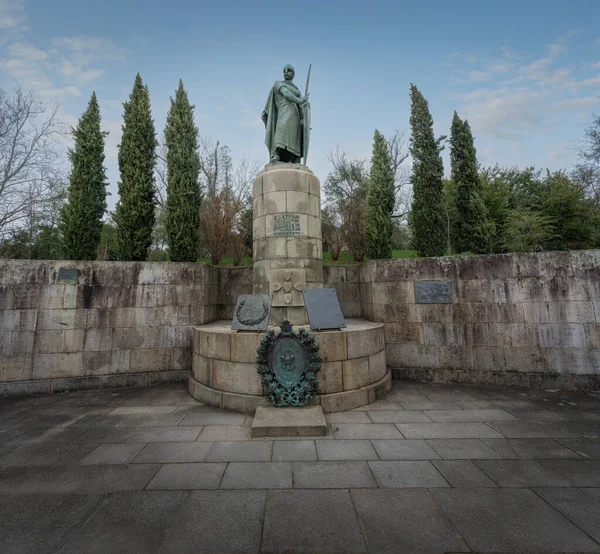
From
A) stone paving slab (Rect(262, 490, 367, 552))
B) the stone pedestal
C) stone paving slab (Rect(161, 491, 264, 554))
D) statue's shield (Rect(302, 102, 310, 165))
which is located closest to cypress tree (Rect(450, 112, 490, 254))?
statue's shield (Rect(302, 102, 310, 165))

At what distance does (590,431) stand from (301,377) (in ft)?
17.1

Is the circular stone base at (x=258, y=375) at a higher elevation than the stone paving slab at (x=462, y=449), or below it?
higher

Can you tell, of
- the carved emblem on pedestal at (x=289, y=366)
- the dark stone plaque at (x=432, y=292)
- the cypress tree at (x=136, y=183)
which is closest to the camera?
the carved emblem on pedestal at (x=289, y=366)

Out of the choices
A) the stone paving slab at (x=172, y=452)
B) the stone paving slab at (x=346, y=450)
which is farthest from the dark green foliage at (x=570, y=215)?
the stone paving slab at (x=172, y=452)

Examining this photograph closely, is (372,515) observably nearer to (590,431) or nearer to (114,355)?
(590,431)

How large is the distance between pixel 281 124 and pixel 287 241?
12.7 feet

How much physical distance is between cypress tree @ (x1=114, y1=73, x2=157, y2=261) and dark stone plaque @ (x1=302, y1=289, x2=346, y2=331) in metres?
8.65

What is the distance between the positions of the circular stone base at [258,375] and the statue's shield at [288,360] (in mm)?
459

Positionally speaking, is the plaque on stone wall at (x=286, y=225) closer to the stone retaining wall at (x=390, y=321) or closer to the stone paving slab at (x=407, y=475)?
the stone retaining wall at (x=390, y=321)

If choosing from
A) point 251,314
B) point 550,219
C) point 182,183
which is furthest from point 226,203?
point 550,219

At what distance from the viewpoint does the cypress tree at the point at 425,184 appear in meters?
17.6

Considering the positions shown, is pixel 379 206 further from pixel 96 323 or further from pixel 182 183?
pixel 96 323

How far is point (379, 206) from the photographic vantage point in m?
17.8

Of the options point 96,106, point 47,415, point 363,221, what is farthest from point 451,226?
point 47,415
